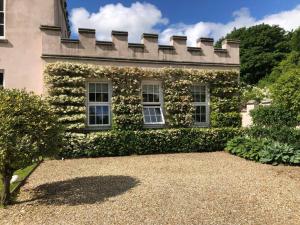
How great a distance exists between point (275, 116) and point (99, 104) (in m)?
6.75

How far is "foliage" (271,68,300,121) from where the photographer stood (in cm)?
1016

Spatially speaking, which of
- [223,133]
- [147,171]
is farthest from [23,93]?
[223,133]

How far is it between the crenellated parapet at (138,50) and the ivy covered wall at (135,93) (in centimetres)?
50

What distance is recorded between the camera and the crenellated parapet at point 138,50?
12.1 metres

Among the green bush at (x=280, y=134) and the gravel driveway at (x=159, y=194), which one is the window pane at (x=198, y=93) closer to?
the green bush at (x=280, y=134)

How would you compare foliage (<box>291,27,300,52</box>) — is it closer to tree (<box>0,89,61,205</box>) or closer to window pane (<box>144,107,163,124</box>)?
window pane (<box>144,107,163,124</box>)

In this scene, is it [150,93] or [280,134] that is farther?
[150,93]

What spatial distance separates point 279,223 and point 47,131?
4645mm

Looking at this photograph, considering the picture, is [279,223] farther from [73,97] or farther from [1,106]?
[73,97]

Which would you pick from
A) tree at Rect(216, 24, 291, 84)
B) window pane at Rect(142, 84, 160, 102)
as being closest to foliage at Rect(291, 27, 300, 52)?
tree at Rect(216, 24, 291, 84)

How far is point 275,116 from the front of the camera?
11.6 m

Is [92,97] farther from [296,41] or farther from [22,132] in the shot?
[296,41]

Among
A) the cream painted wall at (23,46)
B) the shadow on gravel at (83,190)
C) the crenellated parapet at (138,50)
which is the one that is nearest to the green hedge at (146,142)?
the cream painted wall at (23,46)

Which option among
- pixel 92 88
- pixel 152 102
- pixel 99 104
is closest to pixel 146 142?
pixel 152 102
